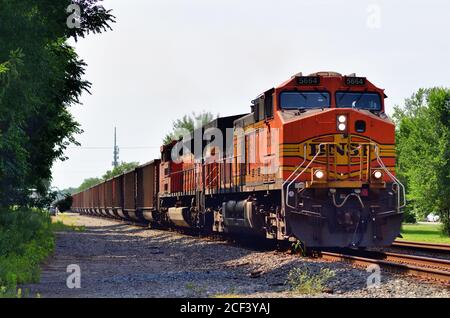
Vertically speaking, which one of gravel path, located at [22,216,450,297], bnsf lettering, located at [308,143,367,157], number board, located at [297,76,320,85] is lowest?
gravel path, located at [22,216,450,297]

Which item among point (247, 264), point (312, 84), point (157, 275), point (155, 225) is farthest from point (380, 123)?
point (155, 225)

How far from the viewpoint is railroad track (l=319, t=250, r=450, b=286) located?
13.1 meters

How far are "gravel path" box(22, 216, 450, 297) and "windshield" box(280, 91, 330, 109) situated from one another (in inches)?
152

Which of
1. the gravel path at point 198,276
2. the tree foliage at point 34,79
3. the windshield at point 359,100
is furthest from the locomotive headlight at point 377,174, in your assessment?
the tree foliage at point 34,79

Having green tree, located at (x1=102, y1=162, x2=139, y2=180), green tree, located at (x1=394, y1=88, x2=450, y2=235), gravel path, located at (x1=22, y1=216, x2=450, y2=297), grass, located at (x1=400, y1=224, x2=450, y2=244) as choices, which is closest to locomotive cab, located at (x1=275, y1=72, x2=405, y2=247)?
gravel path, located at (x1=22, y1=216, x2=450, y2=297)

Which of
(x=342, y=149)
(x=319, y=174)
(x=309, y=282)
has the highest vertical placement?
(x=342, y=149)

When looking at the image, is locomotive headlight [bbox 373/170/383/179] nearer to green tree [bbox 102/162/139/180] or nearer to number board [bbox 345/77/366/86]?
number board [bbox 345/77/366/86]

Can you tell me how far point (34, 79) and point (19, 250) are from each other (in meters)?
4.57

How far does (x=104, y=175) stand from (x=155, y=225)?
98.1 meters

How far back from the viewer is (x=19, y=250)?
18.1 meters

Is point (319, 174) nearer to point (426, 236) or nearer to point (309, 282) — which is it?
point (309, 282)

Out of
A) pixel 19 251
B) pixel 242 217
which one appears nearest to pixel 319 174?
pixel 242 217

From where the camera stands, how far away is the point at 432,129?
38.9 meters

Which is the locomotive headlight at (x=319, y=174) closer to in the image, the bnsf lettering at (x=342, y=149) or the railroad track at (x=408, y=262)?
the bnsf lettering at (x=342, y=149)
